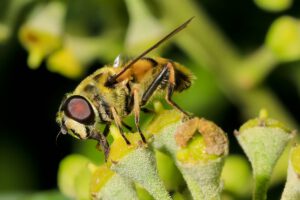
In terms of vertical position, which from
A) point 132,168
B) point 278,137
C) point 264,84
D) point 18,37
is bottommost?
point 264,84

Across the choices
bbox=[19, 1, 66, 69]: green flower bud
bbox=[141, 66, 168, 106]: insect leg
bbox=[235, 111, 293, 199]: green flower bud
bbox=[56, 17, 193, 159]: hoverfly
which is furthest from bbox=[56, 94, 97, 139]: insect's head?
bbox=[19, 1, 66, 69]: green flower bud

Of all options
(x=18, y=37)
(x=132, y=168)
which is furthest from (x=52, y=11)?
(x=132, y=168)

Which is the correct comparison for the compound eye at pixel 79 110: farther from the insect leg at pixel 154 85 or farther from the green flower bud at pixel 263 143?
the green flower bud at pixel 263 143

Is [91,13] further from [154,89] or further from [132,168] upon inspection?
[132,168]

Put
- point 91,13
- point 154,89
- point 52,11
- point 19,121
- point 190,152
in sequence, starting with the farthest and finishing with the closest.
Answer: point 19,121 → point 91,13 → point 52,11 → point 154,89 → point 190,152

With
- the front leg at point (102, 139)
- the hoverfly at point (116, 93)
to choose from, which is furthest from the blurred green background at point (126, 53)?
the front leg at point (102, 139)

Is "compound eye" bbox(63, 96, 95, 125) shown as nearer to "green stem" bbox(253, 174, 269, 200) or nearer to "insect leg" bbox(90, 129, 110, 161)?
"insect leg" bbox(90, 129, 110, 161)

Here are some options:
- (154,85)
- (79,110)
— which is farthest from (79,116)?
(154,85)

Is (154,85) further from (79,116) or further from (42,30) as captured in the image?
(42,30)
